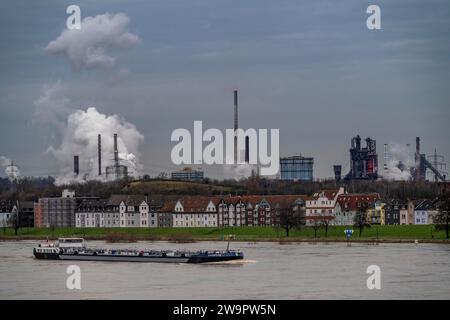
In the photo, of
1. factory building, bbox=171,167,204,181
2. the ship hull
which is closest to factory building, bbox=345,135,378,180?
factory building, bbox=171,167,204,181

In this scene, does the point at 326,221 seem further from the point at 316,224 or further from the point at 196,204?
the point at 196,204

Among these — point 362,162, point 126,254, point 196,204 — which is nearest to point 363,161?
point 362,162

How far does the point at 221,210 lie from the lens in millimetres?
79375

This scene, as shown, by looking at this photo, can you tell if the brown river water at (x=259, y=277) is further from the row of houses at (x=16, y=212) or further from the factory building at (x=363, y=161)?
the factory building at (x=363, y=161)

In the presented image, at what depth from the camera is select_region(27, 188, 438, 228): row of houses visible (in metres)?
73.7

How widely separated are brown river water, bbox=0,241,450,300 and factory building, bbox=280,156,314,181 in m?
59.9

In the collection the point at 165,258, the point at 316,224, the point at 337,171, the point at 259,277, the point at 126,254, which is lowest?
the point at 259,277

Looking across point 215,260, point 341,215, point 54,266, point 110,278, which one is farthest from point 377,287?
point 341,215

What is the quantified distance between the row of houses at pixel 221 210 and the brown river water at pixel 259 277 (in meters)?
22.1

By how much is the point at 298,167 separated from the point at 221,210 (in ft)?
110

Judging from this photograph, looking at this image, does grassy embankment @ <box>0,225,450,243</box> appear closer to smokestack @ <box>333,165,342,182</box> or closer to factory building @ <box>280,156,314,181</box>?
factory building @ <box>280,156,314,181</box>

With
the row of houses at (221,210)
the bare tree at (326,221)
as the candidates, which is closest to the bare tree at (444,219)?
the bare tree at (326,221)

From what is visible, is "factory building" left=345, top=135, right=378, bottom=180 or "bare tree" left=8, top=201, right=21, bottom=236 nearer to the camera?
"bare tree" left=8, top=201, right=21, bottom=236

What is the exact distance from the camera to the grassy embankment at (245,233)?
200ft
